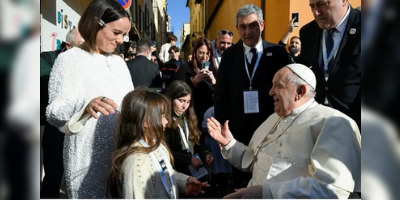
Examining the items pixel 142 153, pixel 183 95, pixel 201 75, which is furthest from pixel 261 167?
pixel 201 75

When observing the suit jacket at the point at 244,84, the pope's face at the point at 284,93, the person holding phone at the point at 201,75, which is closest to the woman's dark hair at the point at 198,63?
the person holding phone at the point at 201,75

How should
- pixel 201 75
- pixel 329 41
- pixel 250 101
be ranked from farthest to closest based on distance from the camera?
pixel 201 75 < pixel 250 101 < pixel 329 41

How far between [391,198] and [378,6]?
13.3 inches

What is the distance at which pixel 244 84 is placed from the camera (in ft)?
10.6

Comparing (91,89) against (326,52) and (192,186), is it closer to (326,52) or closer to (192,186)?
(192,186)

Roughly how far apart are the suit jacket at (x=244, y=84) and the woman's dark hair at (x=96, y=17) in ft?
4.41

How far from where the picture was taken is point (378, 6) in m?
0.67

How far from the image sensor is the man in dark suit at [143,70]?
195 inches

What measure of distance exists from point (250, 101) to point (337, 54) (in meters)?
0.84

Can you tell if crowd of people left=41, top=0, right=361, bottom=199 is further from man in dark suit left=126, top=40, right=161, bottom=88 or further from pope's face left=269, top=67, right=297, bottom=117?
man in dark suit left=126, top=40, right=161, bottom=88

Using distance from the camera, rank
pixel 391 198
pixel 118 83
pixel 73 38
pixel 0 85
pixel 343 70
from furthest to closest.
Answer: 1. pixel 73 38
2. pixel 343 70
3. pixel 118 83
4. pixel 391 198
5. pixel 0 85

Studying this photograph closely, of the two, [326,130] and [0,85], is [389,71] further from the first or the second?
[326,130]

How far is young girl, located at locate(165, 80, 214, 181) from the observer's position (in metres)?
3.27

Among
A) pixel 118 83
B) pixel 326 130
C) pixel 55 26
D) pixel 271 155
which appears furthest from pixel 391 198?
pixel 55 26
